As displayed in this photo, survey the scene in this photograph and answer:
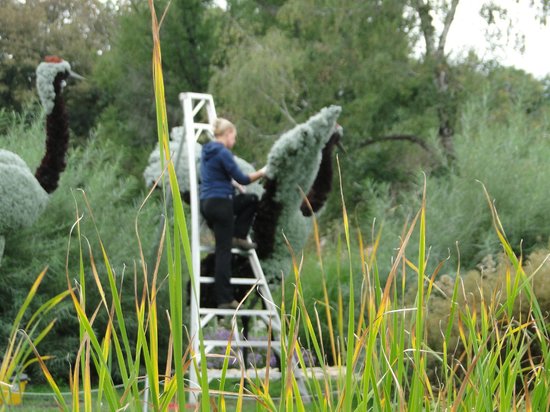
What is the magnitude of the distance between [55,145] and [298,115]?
1295cm

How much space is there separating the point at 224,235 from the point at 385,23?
10679mm

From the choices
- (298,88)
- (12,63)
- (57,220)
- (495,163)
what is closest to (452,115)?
(298,88)

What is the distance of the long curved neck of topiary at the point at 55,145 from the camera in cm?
796

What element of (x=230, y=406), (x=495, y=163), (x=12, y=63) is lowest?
(x=230, y=406)

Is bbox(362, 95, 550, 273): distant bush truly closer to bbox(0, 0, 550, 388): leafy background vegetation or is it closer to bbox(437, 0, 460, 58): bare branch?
bbox(0, 0, 550, 388): leafy background vegetation

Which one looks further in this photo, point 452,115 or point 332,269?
point 452,115

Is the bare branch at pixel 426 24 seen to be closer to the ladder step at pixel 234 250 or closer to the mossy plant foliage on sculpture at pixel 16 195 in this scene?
the ladder step at pixel 234 250

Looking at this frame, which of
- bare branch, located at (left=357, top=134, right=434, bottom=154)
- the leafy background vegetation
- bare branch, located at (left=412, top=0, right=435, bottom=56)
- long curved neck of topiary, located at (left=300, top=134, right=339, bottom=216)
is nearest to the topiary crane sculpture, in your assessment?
the leafy background vegetation

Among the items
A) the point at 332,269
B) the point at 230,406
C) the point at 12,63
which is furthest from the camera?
the point at 12,63

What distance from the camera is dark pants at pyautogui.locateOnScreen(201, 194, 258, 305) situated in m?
7.27

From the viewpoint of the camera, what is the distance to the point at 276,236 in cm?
800

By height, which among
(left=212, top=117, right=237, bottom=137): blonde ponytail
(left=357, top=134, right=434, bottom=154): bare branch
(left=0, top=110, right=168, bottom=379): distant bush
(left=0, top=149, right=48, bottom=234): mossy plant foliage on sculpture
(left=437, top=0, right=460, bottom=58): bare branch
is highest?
(left=437, top=0, right=460, bottom=58): bare branch

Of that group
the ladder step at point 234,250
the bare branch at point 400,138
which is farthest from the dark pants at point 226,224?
the bare branch at point 400,138

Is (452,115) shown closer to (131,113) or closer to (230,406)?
(131,113)
